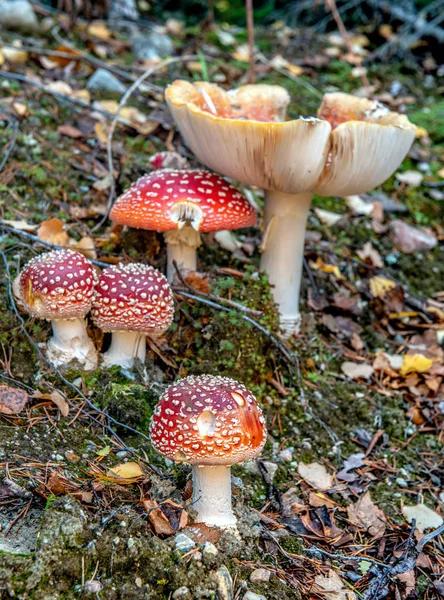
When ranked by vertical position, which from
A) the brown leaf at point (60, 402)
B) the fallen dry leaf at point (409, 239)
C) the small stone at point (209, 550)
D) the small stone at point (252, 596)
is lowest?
the fallen dry leaf at point (409, 239)

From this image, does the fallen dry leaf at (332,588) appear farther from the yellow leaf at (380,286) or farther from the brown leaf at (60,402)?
the yellow leaf at (380,286)

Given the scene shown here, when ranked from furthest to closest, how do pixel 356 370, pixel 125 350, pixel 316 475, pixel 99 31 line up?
pixel 99 31
pixel 356 370
pixel 125 350
pixel 316 475

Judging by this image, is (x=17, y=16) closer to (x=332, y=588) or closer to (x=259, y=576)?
(x=259, y=576)

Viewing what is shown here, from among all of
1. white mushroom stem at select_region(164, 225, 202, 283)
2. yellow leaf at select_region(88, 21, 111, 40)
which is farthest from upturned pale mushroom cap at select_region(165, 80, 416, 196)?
yellow leaf at select_region(88, 21, 111, 40)

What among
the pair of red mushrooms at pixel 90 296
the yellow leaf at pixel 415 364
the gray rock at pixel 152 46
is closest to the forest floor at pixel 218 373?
the yellow leaf at pixel 415 364

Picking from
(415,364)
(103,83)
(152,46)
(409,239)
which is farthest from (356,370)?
(152,46)

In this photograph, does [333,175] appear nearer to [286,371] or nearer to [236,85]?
[286,371]
